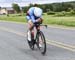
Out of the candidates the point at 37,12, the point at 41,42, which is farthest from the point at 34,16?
the point at 41,42

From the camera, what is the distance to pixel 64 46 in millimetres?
13469

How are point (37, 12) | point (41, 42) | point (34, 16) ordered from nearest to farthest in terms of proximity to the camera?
point (41, 42) < point (37, 12) < point (34, 16)

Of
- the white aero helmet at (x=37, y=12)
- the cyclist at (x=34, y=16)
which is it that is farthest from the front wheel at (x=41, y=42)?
the white aero helmet at (x=37, y=12)

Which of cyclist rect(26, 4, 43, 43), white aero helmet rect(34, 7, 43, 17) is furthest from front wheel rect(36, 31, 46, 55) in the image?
white aero helmet rect(34, 7, 43, 17)

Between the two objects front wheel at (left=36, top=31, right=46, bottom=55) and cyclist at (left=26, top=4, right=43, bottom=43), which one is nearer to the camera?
front wheel at (left=36, top=31, right=46, bottom=55)

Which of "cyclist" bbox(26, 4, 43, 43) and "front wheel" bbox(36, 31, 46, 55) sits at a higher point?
"cyclist" bbox(26, 4, 43, 43)

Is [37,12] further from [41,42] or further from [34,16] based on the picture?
[41,42]

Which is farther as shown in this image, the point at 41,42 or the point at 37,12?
the point at 37,12

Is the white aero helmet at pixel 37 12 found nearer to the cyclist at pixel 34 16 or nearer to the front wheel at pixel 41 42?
the cyclist at pixel 34 16

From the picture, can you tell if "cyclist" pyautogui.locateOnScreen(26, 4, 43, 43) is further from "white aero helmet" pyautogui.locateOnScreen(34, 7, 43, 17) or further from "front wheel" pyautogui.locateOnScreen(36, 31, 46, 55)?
"front wheel" pyautogui.locateOnScreen(36, 31, 46, 55)

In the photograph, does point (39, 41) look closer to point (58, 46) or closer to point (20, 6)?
point (58, 46)

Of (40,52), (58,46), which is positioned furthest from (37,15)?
(58,46)

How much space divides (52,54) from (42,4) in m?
51.5

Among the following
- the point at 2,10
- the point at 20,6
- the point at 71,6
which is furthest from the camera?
the point at 2,10
